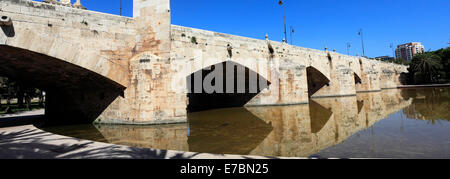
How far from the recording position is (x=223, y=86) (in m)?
19.5

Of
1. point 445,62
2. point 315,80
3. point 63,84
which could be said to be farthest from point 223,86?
point 445,62

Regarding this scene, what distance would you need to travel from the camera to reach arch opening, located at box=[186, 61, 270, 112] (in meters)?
17.0

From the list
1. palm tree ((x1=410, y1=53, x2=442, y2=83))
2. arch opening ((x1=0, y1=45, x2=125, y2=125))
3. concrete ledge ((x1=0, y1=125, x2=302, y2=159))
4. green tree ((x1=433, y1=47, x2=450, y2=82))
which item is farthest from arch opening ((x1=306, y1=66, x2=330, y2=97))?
green tree ((x1=433, y1=47, x2=450, y2=82))

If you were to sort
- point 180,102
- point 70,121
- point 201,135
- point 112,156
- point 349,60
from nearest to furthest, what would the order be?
point 112,156 < point 201,135 < point 180,102 < point 70,121 < point 349,60

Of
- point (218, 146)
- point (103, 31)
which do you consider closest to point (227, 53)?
point (103, 31)

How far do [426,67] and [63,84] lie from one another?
51439mm

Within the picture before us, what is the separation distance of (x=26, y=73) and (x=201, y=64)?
8164 millimetres

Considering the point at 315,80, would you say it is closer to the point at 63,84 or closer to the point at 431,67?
the point at 63,84

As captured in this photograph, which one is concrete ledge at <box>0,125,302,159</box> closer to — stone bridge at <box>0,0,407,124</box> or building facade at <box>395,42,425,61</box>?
stone bridge at <box>0,0,407,124</box>

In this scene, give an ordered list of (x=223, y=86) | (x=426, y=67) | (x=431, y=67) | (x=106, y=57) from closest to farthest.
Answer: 1. (x=106, y=57)
2. (x=223, y=86)
3. (x=431, y=67)
4. (x=426, y=67)

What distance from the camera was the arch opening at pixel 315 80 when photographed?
22.6 m

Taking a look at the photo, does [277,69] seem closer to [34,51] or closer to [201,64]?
[201,64]

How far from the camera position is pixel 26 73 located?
1023 cm
